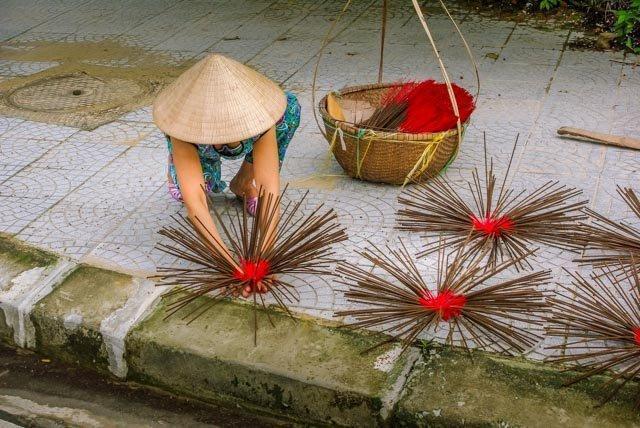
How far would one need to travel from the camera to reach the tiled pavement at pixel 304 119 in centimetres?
346

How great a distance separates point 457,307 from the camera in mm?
2717

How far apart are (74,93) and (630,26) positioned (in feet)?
11.5

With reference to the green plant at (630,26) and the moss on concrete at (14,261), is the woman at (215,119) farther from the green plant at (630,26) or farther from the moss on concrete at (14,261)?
the green plant at (630,26)

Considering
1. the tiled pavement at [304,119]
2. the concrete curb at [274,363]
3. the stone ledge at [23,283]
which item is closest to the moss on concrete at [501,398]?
the concrete curb at [274,363]

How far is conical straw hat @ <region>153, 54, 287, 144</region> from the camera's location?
2.86 metres

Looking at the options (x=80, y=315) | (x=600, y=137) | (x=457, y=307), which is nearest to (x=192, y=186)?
(x=80, y=315)

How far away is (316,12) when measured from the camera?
20.4ft

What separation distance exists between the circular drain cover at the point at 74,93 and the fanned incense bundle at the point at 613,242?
9.21ft

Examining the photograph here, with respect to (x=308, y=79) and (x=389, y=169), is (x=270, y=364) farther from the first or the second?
(x=308, y=79)

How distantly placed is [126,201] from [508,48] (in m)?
2.85

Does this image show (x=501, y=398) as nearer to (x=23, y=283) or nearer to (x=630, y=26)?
(x=23, y=283)

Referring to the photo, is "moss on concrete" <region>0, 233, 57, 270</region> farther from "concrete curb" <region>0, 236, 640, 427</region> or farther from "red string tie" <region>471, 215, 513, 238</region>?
"red string tie" <region>471, 215, 513, 238</region>

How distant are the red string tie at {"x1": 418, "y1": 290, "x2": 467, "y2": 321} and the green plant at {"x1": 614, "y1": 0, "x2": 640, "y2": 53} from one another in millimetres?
3102

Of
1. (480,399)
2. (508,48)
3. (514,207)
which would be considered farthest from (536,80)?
(480,399)
